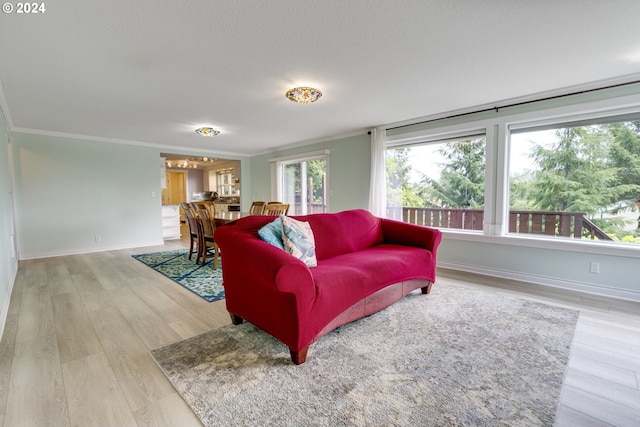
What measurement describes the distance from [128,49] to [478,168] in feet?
13.5

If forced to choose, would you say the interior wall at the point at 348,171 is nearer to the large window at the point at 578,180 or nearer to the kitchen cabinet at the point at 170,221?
the large window at the point at 578,180

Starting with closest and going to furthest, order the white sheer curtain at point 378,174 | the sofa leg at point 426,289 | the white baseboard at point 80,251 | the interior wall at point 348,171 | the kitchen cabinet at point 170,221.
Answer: the sofa leg at point 426,289, the white sheer curtain at point 378,174, the white baseboard at point 80,251, the interior wall at point 348,171, the kitchen cabinet at point 170,221

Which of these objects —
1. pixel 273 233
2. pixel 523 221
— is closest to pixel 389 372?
pixel 273 233

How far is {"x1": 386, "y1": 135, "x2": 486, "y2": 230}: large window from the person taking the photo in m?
3.95

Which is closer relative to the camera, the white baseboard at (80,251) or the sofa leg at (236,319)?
the sofa leg at (236,319)

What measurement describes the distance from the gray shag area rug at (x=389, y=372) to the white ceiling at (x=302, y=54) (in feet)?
7.37

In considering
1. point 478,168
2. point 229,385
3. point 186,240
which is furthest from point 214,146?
point 229,385

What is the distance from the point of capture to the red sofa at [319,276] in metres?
1.76

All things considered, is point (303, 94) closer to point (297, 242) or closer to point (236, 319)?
point (297, 242)

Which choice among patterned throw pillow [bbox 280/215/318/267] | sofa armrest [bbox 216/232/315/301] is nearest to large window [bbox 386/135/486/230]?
patterned throw pillow [bbox 280/215/318/267]

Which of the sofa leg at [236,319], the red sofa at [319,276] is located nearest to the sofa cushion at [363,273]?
the red sofa at [319,276]

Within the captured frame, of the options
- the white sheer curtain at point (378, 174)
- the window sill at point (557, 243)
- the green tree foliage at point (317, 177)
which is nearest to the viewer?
the window sill at point (557, 243)

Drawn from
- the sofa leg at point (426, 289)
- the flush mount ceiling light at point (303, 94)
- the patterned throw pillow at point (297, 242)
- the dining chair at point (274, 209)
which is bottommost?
the sofa leg at point (426, 289)

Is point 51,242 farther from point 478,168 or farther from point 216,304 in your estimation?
point 478,168
